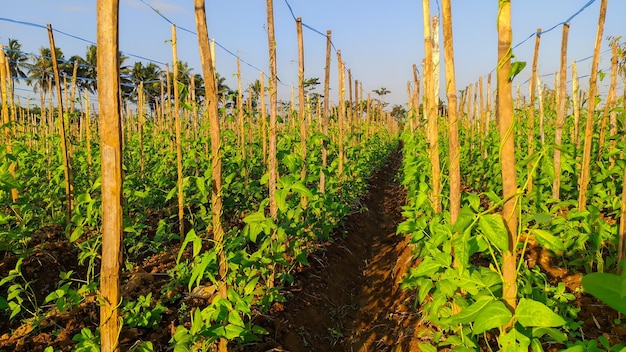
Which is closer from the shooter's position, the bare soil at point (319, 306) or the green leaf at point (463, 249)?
the green leaf at point (463, 249)

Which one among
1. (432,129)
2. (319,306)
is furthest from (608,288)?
(319,306)

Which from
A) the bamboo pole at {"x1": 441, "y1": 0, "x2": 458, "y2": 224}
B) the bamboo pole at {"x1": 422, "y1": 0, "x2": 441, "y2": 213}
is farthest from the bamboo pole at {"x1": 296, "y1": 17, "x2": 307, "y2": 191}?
the bamboo pole at {"x1": 441, "y1": 0, "x2": 458, "y2": 224}

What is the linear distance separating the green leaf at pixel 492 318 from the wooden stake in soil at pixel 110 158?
1.49 metres

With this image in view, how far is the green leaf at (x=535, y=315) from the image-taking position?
1460 mm

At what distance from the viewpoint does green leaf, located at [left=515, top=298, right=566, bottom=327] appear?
57.5 inches

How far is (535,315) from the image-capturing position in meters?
1.51

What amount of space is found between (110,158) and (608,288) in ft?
5.55

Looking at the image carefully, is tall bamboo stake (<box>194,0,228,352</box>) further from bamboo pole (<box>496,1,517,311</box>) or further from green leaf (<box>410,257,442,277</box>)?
bamboo pole (<box>496,1,517,311</box>)

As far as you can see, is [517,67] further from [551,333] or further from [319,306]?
[319,306]

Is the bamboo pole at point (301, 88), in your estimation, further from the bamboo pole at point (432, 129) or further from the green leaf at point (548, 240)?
the green leaf at point (548, 240)

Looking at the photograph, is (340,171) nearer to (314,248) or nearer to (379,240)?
(379,240)

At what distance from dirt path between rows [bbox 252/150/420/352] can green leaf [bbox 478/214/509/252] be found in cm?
209

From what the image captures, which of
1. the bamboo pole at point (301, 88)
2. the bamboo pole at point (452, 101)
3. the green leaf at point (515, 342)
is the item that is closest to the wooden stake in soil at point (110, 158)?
the green leaf at point (515, 342)

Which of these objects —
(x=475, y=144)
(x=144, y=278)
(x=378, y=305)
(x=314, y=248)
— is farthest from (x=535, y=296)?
(x=475, y=144)
